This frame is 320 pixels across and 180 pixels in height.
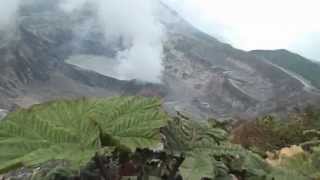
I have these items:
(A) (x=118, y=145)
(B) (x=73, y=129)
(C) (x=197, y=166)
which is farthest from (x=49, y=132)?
(C) (x=197, y=166)

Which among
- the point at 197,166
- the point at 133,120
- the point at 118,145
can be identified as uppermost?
the point at 133,120

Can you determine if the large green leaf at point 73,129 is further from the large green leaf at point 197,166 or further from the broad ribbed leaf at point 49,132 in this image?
the large green leaf at point 197,166

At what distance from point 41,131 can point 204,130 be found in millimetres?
1114

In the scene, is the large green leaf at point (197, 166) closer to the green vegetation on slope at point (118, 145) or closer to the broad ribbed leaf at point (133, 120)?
the green vegetation on slope at point (118, 145)

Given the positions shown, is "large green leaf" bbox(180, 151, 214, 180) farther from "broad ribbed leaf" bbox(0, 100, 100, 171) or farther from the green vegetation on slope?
"broad ribbed leaf" bbox(0, 100, 100, 171)

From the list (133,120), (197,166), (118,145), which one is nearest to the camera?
(118,145)

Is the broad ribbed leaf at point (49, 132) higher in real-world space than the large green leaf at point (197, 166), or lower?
higher

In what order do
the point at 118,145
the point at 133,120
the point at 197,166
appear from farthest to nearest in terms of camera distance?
the point at 197,166 → the point at 133,120 → the point at 118,145

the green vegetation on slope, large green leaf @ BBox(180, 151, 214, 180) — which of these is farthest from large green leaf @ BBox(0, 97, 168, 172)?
large green leaf @ BBox(180, 151, 214, 180)

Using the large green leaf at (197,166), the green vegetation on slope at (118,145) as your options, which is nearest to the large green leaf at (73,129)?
the green vegetation on slope at (118,145)

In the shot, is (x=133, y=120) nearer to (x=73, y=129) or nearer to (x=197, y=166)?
(x=73, y=129)

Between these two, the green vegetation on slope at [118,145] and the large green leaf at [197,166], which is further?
the large green leaf at [197,166]

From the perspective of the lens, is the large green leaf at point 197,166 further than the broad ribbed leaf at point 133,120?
Yes

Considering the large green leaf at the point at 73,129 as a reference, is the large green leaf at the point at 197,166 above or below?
below
